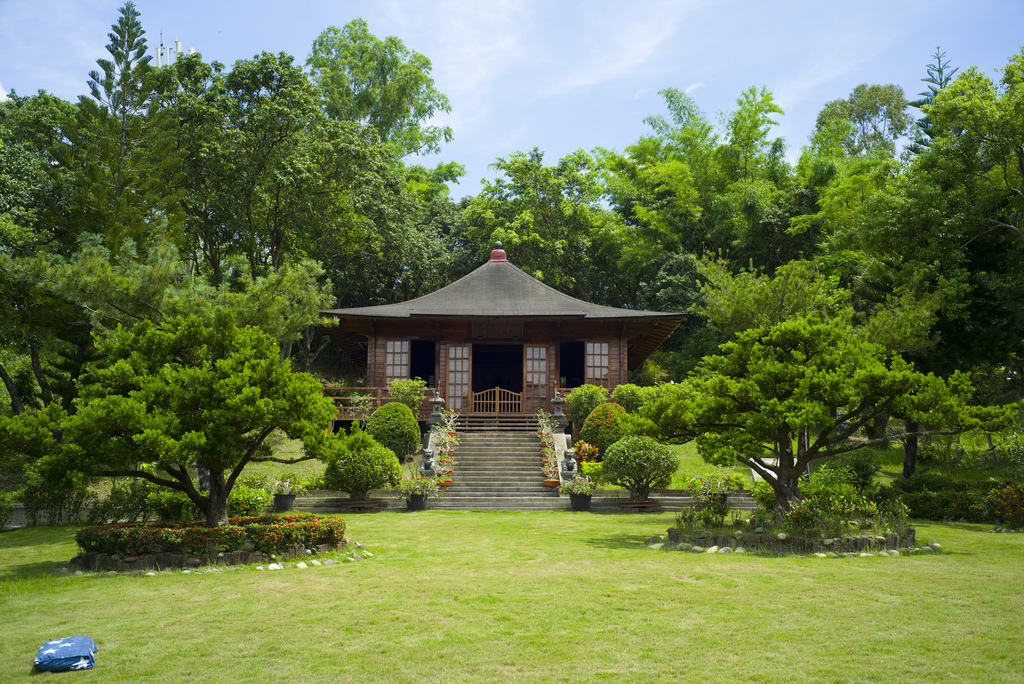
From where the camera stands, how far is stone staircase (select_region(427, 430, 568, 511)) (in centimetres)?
1445

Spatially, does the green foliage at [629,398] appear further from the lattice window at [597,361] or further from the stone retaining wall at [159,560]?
the stone retaining wall at [159,560]

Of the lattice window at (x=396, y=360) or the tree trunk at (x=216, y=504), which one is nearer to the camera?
the tree trunk at (x=216, y=504)

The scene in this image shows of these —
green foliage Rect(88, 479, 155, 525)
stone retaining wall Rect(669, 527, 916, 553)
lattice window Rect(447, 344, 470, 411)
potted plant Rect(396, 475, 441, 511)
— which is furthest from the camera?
lattice window Rect(447, 344, 470, 411)

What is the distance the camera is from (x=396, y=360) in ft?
71.8

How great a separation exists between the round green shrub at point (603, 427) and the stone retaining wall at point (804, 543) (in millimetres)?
7199

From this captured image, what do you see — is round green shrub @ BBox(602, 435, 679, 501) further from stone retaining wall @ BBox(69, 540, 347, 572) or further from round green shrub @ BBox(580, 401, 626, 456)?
stone retaining wall @ BBox(69, 540, 347, 572)

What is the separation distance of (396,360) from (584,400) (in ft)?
20.7

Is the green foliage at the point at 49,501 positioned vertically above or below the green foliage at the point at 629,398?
below

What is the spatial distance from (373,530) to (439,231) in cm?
2401

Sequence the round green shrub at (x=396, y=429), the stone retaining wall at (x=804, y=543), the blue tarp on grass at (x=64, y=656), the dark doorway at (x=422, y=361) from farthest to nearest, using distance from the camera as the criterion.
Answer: the dark doorway at (x=422, y=361), the round green shrub at (x=396, y=429), the stone retaining wall at (x=804, y=543), the blue tarp on grass at (x=64, y=656)

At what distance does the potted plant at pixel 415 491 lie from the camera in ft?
46.4

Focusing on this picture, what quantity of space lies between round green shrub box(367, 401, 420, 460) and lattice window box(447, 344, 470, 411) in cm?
431

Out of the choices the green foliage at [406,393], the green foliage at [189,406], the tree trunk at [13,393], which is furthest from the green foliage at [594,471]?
the tree trunk at [13,393]

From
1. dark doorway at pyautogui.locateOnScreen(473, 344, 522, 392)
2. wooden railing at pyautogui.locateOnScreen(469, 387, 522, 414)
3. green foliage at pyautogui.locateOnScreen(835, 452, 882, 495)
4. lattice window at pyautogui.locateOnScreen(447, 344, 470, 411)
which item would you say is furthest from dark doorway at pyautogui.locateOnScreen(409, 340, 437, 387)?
green foliage at pyautogui.locateOnScreen(835, 452, 882, 495)
